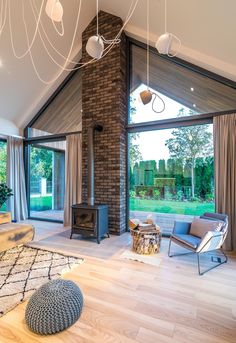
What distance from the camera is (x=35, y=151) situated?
6.05 m

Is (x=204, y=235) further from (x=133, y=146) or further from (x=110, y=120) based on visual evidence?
(x=110, y=120)

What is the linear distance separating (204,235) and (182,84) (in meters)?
3.00

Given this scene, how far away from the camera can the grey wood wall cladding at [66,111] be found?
211 inches

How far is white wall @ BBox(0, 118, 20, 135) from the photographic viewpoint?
17.9ft

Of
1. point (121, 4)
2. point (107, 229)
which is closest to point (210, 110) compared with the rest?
point (121, 4)

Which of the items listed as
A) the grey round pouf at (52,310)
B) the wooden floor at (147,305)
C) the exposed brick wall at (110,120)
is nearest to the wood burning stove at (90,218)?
the exposed brick wall at (110,120)

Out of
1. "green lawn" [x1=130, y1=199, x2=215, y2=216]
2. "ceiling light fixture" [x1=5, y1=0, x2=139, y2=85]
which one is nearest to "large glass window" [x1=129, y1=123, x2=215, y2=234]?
"green lawn" [x1=130, y1=199, x2=215, y2=216]

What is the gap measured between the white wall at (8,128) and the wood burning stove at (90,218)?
284cm

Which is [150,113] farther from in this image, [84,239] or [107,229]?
[84,239]

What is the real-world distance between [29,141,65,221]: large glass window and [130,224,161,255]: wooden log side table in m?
2.84

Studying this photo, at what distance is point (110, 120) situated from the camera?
4516mm

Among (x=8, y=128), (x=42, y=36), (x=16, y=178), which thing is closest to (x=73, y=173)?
(x=16, y=178)

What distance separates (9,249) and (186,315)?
2.92 m

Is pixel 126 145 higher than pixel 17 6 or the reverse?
the reverse
